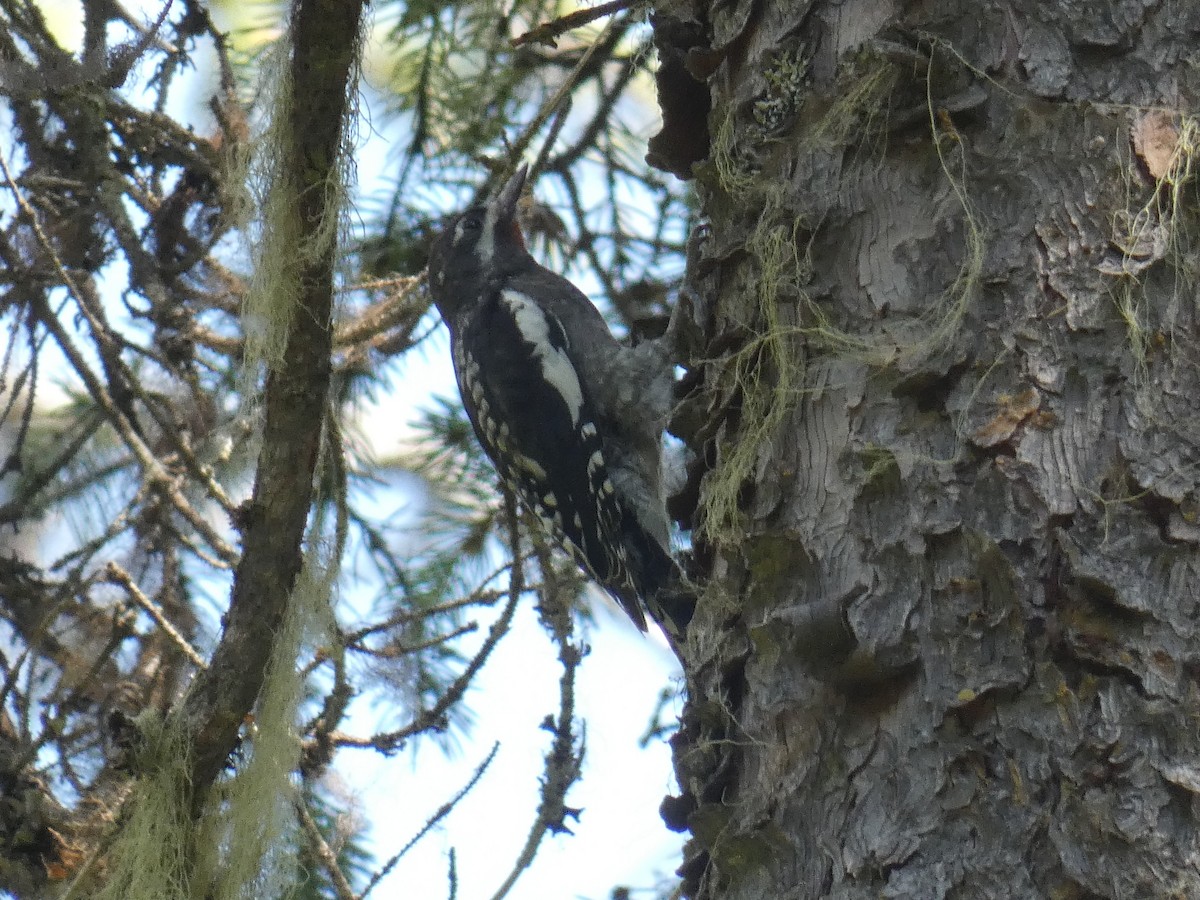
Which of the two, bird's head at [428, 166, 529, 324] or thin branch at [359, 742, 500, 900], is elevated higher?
bird's head at [428, 166, 529, 324]

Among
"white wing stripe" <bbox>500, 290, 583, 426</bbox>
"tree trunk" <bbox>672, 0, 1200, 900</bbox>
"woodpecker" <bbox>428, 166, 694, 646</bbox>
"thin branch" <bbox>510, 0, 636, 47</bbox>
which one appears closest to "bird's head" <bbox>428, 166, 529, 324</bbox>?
"woodpecker" <bbox>428, 166, 694, 646</bbox>

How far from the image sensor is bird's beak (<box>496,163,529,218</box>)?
11.9ft

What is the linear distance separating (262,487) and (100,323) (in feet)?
3.35

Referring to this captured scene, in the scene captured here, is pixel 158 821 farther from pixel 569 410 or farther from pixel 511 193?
pixel 511 193

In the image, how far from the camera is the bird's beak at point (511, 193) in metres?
3.64

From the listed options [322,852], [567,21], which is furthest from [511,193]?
[322,852]

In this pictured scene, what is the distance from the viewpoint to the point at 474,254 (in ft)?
13.6

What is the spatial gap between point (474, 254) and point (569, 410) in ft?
2.30

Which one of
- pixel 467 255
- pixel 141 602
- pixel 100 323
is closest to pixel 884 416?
pixel 141 602

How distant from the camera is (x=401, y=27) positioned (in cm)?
386

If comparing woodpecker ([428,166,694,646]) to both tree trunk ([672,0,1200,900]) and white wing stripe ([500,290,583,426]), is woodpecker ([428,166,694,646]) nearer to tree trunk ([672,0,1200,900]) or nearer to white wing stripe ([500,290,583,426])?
white wing stripe ([500,290,583,426])

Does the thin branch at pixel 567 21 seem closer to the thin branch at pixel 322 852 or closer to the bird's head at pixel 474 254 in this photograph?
the bird's head at pixel 474 254

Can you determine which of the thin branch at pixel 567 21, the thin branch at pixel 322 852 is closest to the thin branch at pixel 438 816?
Result: the thin branch at pixel 322 852

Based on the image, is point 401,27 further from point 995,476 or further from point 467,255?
point 995,476
